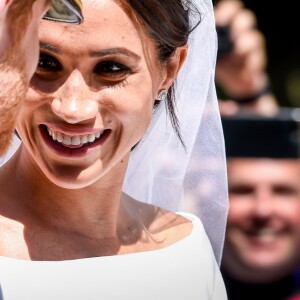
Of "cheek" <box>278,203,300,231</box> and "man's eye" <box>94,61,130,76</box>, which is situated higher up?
"man's eye" <box>94,61,130,76</box>

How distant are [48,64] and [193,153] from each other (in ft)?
2.85

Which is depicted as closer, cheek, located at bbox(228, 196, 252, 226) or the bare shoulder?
the bare shoulder

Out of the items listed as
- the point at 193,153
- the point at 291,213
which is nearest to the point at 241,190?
the point at 291,213

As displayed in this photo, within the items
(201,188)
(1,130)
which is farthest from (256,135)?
(1,130)

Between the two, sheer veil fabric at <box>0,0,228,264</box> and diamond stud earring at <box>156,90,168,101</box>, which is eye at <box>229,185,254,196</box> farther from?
diamond stud earring at <box>156,90,168,101</box>

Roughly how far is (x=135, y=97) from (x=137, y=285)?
0.49 meters

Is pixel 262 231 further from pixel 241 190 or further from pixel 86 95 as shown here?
pixel 86 95

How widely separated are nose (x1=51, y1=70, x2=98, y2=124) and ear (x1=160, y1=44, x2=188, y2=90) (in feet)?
1.32

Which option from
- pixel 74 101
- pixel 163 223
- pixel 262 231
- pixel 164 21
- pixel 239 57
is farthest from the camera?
pixel 239 57

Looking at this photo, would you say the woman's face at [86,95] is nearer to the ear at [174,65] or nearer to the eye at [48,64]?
the eye at [48,64]

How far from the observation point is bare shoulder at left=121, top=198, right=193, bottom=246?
306 centimetres

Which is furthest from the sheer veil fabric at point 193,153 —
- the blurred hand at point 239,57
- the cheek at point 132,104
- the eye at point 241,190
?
the blurred hand at point 239,57

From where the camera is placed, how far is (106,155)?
8.75 feet

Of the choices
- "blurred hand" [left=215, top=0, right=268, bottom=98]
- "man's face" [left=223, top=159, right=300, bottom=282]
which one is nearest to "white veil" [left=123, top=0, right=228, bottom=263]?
"man's face" [left=223, top=159, right=300, bottom=282]
